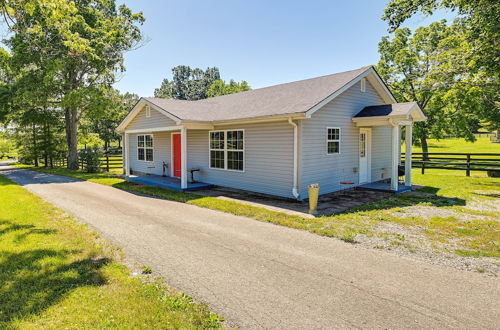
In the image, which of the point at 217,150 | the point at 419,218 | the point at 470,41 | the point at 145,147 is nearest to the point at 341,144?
the point at 419,218

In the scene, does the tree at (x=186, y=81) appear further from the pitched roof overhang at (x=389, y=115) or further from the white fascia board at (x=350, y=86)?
the pitched roof overhang at (x=389, y=115)

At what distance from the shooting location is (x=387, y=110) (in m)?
10.8

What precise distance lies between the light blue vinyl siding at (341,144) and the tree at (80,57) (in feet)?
45.1

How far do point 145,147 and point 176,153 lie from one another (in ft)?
10.5

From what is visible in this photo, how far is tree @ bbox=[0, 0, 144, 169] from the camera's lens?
58.0ft

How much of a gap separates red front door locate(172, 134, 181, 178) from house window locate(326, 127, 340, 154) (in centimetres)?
771

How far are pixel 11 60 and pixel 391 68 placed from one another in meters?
28.8

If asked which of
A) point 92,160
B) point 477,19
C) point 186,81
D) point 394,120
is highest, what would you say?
point 186,81

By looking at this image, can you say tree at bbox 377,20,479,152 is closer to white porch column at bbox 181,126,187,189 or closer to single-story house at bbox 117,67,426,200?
single-story house at bbox 117,67,426,200

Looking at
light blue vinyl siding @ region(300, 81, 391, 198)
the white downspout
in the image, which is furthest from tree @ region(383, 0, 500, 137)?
the white downspout

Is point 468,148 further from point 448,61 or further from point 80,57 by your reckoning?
point 80,57

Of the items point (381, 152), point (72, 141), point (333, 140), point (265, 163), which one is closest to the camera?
point (265, 163)

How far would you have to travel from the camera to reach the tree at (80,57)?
17.7m

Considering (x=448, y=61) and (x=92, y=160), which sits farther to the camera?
(x=92, y=160)
